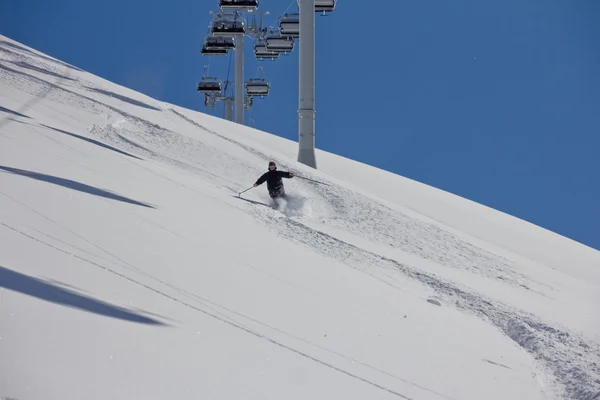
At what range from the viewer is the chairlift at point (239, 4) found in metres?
29.8

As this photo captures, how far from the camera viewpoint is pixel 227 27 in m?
33.8

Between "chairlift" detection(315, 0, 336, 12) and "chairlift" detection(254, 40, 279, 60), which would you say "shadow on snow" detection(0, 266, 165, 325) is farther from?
"chairlift" detection(254, 40, 279, 60)

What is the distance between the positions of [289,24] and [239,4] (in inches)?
95.2

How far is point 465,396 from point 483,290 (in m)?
4.87

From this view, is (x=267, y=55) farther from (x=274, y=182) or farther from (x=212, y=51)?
(x=274, y=182)

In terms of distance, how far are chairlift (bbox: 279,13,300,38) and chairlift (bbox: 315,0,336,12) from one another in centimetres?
616

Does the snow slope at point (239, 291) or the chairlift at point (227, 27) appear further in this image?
the chairlift at point (227, 27)

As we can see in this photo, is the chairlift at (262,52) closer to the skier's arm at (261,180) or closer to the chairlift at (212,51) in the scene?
the chairlift at (212,51)

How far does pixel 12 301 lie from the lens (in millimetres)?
4156

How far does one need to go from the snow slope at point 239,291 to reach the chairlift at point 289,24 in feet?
54.2

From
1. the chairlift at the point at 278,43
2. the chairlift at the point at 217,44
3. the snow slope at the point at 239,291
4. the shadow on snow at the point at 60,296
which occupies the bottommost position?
the shadow on snow at the point at 60,296

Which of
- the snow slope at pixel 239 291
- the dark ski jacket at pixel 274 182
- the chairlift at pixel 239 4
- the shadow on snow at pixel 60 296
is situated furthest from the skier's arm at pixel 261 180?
the chairlift at pixel 239 4

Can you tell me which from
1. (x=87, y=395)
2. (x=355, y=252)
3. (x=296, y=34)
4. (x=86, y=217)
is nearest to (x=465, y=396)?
(x=87, y=395)

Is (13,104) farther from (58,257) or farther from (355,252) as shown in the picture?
(58,257)
